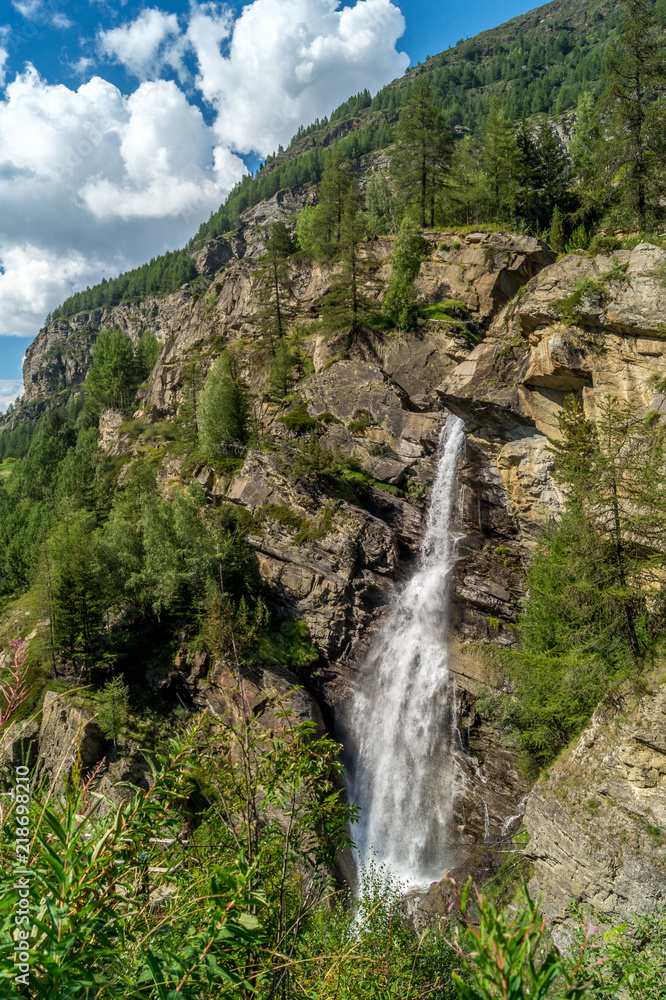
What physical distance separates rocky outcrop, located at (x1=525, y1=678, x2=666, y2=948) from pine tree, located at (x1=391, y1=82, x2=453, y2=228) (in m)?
37.2

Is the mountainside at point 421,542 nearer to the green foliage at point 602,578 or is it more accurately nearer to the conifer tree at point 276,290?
the green foliage at point 602,578

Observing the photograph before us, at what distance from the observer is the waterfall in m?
18.0

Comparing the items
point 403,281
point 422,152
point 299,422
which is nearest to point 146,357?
point 422,152

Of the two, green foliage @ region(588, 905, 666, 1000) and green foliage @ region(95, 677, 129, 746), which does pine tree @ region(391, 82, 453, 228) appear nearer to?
green foliage @ region(95, 677, 129, 746)

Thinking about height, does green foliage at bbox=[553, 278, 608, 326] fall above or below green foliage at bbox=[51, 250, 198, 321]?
below

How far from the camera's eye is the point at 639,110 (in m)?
22.3

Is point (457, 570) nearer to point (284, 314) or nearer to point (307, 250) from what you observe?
point (284, 314)

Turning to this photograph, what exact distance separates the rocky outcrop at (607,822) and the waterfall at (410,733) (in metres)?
6.05

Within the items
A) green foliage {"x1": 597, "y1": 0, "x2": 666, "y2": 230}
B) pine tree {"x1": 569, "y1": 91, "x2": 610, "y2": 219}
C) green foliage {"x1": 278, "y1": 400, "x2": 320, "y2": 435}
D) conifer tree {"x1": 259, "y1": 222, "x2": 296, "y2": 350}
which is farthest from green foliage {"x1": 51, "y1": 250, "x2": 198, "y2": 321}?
green foliage {"x1": 597, "y1": 0, "x2": 666, "y2": 230}

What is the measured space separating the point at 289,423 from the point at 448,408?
→ 9984 mm

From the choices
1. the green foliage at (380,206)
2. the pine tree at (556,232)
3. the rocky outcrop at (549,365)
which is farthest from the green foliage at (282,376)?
the pine tree at (556,232)

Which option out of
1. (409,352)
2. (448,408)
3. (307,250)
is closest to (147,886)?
(448,408)

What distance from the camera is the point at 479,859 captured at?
16.5m

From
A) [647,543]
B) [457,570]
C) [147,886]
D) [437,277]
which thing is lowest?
[457,570]
